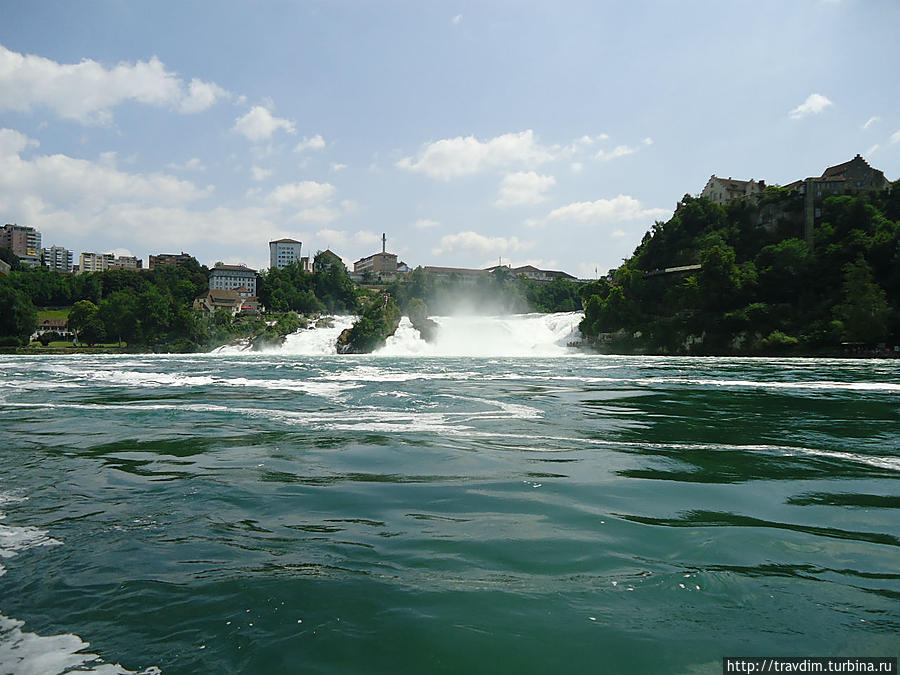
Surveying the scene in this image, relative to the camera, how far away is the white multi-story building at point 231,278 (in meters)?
147

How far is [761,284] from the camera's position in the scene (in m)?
62.4

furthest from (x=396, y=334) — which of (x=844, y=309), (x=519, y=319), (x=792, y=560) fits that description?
(x=792, y=560)

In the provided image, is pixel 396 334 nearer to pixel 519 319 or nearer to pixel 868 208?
pixel 519 319

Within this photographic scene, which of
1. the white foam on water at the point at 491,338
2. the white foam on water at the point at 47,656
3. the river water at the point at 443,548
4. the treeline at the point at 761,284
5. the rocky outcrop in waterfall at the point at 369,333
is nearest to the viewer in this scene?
the white foam on water at the point at 47,656

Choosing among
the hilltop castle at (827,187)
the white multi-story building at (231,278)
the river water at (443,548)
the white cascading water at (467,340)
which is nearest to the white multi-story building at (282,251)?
the white multi-story building at (231,278)

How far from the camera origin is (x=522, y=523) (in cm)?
521

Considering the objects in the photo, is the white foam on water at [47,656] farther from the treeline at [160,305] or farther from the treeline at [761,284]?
the treeline at [160,305]

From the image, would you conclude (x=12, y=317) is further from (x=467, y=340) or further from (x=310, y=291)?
(x=467, y=340)

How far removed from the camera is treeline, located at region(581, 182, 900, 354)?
53.6 meters

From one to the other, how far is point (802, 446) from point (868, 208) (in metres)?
66.2

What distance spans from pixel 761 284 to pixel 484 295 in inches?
2506

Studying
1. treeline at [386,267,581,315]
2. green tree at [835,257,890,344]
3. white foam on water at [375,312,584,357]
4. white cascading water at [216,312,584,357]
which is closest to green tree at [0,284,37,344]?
white cascading water at [216,312,584,357]

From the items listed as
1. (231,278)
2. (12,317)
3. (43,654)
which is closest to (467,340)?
(12,317)

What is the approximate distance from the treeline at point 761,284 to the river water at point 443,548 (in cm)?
5118
